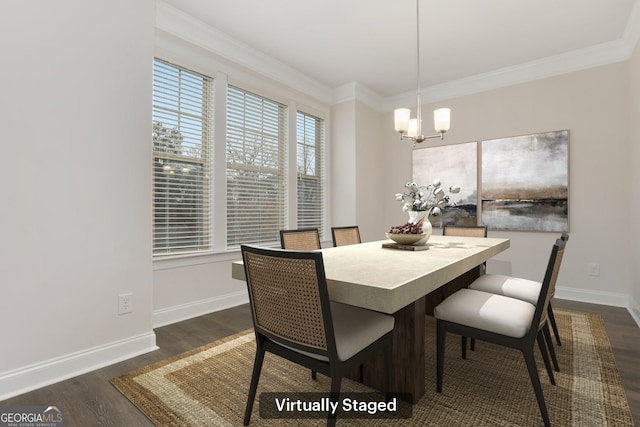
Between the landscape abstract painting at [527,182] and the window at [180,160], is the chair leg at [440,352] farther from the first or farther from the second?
the landscape abstract painting at [527,182]

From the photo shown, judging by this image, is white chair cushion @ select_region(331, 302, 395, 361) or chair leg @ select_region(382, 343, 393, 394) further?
chair leg @ select_region(382, 343, 393, 394)

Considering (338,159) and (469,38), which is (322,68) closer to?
(338,159)

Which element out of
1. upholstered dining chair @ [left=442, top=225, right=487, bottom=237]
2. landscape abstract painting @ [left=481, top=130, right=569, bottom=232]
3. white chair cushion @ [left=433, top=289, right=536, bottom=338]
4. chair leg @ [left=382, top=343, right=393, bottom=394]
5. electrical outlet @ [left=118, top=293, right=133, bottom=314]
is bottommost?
chair leg @ [left=382, top=343, right=393, bottom=394]

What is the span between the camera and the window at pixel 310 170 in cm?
420

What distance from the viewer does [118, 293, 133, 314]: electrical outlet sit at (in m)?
2.12

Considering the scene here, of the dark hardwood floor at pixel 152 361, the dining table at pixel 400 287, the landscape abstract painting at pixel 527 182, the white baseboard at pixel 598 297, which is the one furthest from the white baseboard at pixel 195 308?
the white baseboard at pixel 598 297

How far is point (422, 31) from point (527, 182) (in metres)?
2.11

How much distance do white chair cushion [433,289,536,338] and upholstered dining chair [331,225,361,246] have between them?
1263 millimetres

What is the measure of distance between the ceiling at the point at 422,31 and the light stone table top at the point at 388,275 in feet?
7.07

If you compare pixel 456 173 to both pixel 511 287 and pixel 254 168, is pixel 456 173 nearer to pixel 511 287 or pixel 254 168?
pixel 511 287

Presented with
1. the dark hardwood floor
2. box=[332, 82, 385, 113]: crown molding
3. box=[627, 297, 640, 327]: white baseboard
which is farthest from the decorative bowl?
box=[332, 82, 385, 113]: crown molding

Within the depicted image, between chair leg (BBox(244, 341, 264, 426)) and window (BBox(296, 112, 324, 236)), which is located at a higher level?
window (BBox(296, 112, 324, 236))

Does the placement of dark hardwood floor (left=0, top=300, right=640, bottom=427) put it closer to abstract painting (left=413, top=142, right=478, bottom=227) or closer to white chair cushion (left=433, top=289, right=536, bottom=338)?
white chair cushion (left=433, top=289, right=536, bottom=338)

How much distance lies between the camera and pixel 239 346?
7.59 ft
